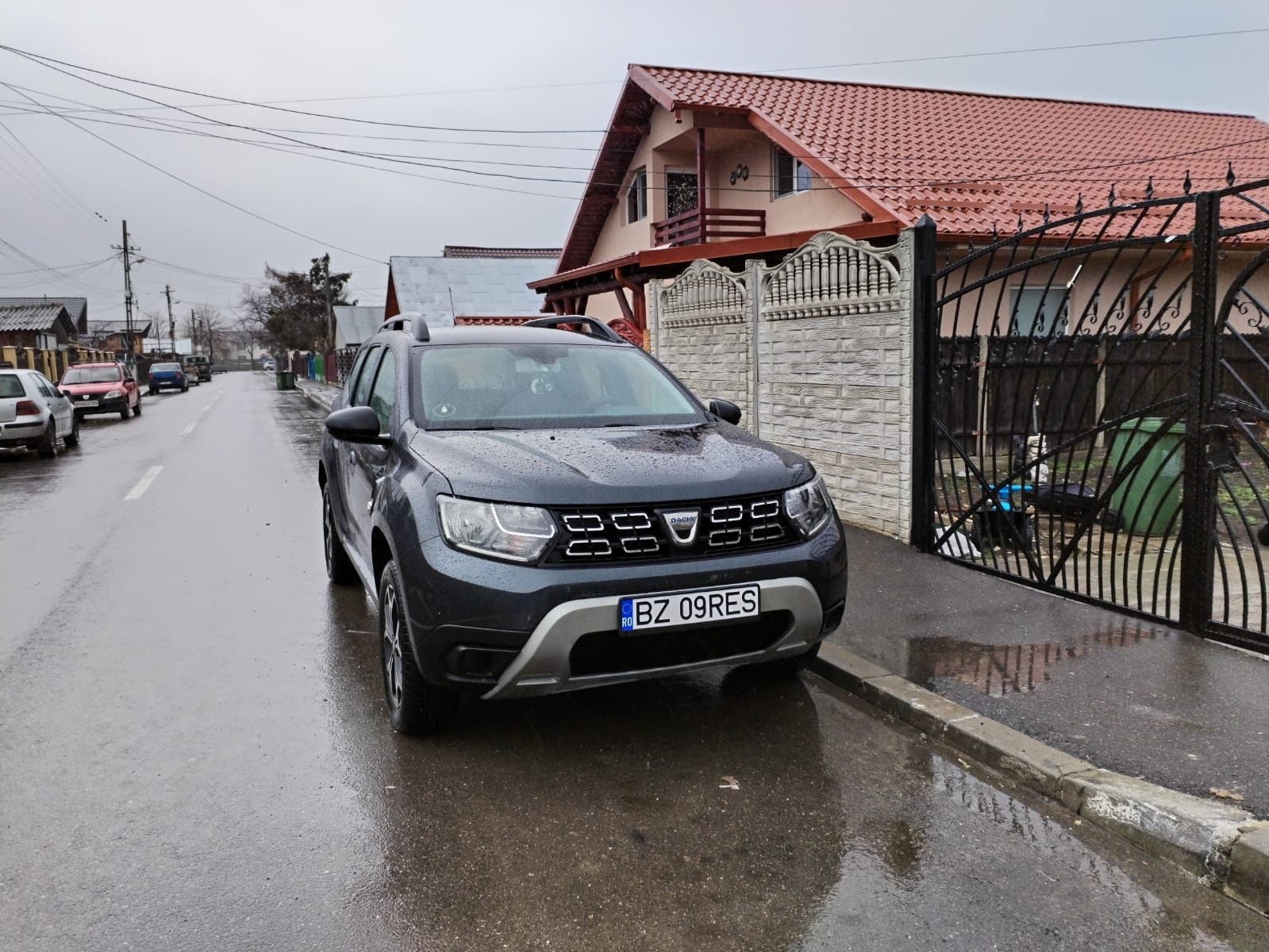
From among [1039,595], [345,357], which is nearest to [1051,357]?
[1039,595]

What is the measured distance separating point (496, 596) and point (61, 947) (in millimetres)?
1622

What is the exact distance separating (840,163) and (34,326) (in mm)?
46316

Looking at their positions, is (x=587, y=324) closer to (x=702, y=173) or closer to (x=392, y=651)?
(x=392, y=651)

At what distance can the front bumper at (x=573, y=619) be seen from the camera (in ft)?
11.6

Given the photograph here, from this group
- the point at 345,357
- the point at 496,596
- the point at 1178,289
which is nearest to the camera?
the point at 496,596

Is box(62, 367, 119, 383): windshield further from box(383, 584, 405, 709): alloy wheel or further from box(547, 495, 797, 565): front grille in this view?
box(547, 495, 797, 565): front grille

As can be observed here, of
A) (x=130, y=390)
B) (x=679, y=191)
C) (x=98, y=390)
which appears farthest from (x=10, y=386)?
(x=130, y=390)

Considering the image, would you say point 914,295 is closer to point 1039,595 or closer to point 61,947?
point 1039,595

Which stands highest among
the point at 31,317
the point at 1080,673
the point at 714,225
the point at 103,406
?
the point at 31,317

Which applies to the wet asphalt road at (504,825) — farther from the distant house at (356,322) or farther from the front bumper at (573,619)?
the distant house at (356,322)

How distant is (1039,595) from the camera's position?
5996 mm

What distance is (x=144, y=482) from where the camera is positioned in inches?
494

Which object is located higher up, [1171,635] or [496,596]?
[496,596]

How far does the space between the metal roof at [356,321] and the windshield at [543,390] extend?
5661 centimetres
